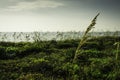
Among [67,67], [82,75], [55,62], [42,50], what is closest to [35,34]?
[42,50]

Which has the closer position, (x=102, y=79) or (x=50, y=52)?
(x=102, y=79)

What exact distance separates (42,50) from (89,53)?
8.39 feet

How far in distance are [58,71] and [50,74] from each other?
14.7 inches

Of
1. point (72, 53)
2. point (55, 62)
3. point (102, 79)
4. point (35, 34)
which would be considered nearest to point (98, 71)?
point (102, 79)

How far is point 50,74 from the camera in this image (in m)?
8.26

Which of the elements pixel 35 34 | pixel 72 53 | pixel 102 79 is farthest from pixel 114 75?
pixel 35 34

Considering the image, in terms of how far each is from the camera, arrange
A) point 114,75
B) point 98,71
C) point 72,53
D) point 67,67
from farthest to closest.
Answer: point 72,53 < point 67,67 < point 98,71 < point 114,75

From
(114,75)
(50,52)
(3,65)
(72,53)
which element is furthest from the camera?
(50,52)

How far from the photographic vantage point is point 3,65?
9.37 m

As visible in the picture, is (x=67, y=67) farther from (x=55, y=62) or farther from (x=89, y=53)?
(x=89, y=53)

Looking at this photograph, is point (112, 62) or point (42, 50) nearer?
point (112, 62)

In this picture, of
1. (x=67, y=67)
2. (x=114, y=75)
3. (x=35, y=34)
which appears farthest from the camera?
(x=35, y=34)

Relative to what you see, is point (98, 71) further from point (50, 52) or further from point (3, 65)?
point (50, 52)

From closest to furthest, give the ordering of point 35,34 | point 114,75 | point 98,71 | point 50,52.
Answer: point 114,75 < point 98,71 < point 50,52 < point 35,34
